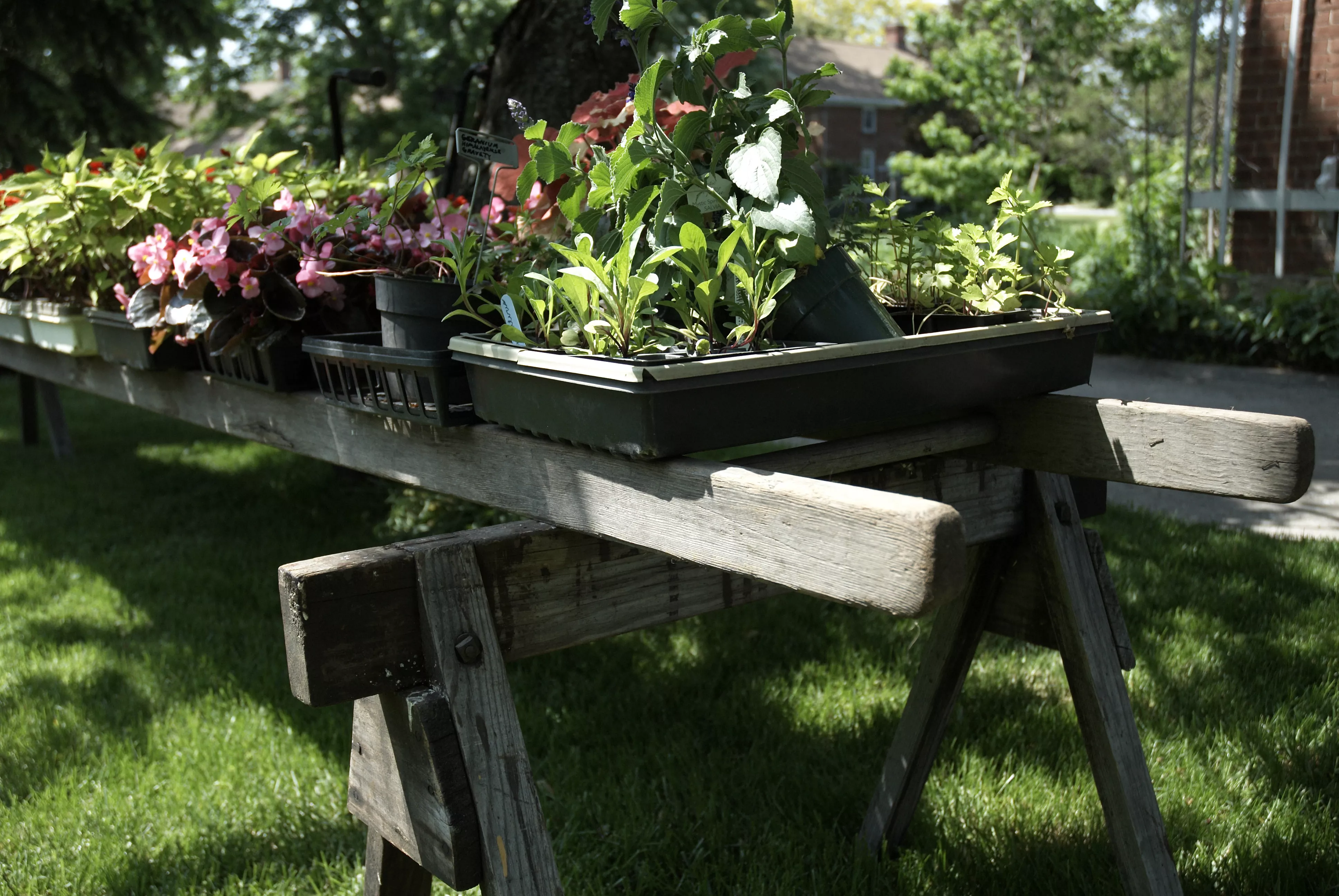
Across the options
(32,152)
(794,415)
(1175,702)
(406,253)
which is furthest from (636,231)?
(32,152)

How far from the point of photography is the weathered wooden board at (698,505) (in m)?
0.85

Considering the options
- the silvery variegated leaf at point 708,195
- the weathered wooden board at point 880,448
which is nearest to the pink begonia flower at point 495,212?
the silvery variegated leaf at point 708,195

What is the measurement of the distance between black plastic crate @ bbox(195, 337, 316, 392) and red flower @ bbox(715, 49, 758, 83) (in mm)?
769

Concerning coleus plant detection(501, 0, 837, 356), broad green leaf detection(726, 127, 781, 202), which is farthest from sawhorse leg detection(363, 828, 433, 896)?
broad green leaf detection(726, 127, 781, 202)

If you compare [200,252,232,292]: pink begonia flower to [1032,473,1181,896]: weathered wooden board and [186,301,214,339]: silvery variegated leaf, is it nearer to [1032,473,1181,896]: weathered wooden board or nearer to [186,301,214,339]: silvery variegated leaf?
[186,301,214,339]: silvery variegated leaf

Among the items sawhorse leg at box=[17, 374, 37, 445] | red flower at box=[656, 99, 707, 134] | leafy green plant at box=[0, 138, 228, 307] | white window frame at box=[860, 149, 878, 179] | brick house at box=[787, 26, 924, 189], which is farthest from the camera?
brick house at box=[787, 26, 924, 189]

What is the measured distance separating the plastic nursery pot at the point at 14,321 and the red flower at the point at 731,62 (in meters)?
A: 2.10

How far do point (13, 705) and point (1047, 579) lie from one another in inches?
102

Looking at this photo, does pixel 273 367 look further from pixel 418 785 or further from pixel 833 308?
pixel 833 308

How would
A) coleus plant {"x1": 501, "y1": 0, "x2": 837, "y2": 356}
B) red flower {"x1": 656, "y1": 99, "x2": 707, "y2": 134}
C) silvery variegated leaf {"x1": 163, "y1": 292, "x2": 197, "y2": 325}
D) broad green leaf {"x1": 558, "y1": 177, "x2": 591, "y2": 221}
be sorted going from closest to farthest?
1. coleus plant {"x1": 501, "y1": 0, "x2": 837, "y2": 356}
2. broad green leaf {"x1": 558, "y1": 177, "x2": 591, "y2": 221}
3. red flower {"x1": 656, "y1": 99, "x2": 707, "y2": 134}
4. silvery variegated leaf {"x1": 163, "y1": 292, "x2": 197, "y2": 325}

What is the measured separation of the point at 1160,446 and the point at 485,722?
2.84ft

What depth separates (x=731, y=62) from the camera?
1449 millimetres

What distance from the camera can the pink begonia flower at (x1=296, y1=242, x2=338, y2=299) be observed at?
1.78 meters

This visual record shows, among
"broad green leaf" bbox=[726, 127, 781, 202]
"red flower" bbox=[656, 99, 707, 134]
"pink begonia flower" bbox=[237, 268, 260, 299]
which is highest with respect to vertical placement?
"red flower" bbox=[656, 99, 707, 134]
